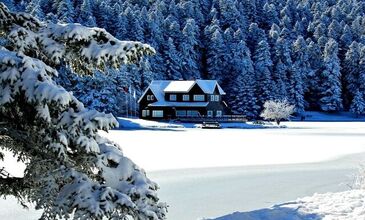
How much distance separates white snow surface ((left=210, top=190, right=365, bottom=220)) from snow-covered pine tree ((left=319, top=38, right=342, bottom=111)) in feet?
259

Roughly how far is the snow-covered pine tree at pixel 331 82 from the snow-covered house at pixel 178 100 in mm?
27013

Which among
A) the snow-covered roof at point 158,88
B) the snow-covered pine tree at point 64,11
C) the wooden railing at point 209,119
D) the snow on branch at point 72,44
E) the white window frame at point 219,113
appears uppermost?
the snow-covered pine tree at point 64,11

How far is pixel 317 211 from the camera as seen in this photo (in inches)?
334

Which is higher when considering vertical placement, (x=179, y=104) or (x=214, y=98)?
(x=214, y=98)

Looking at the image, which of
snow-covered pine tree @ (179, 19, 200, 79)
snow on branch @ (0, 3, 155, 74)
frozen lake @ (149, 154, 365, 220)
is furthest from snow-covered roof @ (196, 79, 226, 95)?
snow on branch @ (0, 3, 155, 74)

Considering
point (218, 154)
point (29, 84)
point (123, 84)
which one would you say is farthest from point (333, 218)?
point (123, 84)

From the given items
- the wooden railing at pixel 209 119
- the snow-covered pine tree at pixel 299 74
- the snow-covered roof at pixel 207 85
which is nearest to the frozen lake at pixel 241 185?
the wooden railing at pixel 209 119

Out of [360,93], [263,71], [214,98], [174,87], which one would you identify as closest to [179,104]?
[174,87]

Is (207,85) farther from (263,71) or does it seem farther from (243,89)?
(263,71)

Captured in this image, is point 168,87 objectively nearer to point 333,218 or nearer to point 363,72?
point 363,72

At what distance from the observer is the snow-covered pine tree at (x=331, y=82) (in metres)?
85.1

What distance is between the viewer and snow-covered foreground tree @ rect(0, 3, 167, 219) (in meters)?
3.62

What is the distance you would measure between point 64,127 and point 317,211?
19.6ft

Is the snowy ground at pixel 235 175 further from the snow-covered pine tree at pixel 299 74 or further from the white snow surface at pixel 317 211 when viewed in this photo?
the snow-covered pine tree at pixel 299 74
